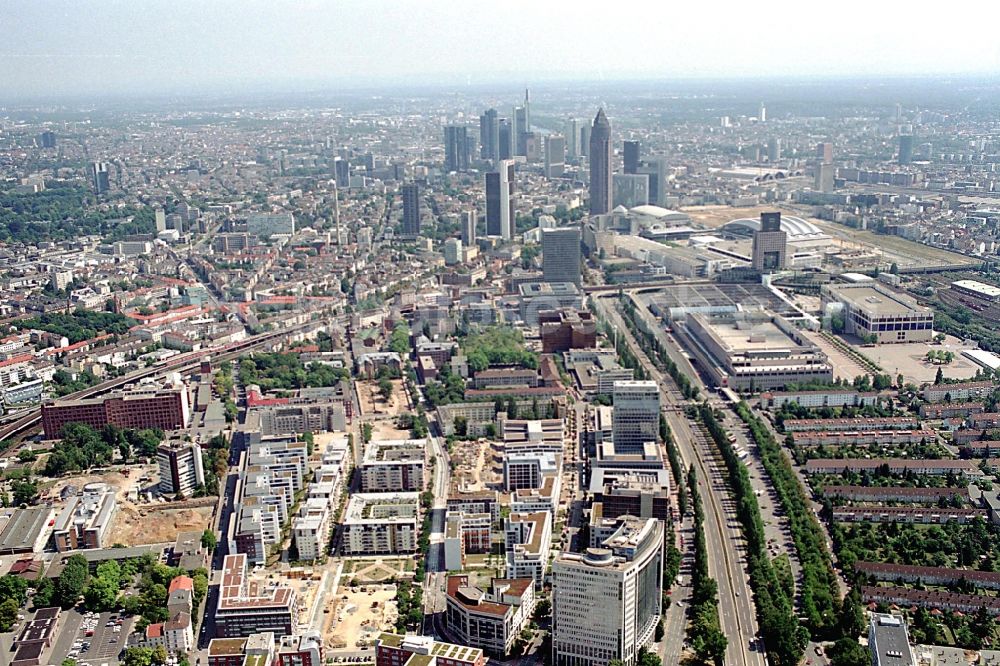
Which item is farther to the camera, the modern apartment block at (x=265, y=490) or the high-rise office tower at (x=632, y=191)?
the high-rise office tower at (x=632, y=191)

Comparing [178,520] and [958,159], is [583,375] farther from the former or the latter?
[958,159]

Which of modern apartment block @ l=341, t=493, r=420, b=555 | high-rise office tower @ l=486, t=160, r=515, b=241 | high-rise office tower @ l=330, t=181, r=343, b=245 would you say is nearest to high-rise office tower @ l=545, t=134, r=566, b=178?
high-rise office tower @ l=330, t=181, r=343, b=245

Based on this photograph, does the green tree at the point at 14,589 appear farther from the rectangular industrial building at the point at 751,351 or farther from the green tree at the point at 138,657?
the rectangular industrial building at the point at 751,351

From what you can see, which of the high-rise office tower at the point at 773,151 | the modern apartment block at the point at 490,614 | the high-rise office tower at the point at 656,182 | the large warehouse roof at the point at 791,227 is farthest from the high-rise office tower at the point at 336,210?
the modern apartment block at the point at 490,614

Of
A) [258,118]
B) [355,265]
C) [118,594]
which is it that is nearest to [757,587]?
[118,594]

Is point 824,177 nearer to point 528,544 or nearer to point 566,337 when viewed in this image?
point 566,337

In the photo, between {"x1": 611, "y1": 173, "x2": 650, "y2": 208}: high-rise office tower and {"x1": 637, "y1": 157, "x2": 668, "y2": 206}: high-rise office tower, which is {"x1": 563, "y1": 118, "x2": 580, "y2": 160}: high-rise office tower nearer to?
{"x1": 637, "y1": 157, "x2": 668, "y2": 206}: high-rise office tower
